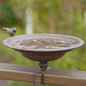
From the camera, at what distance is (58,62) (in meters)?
2.87

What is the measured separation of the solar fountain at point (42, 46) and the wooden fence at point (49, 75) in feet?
0.19

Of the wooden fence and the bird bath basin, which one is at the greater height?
the bird bath basin

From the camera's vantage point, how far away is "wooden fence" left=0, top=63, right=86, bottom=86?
173cm

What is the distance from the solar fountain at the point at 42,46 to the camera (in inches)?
63.3

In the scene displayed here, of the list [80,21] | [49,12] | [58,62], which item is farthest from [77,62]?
[49,12]

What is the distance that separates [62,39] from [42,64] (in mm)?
301

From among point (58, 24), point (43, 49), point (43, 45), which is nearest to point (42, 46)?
point (43, 45)

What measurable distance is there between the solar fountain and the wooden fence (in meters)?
0.06

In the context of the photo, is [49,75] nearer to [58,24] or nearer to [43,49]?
[43,49]

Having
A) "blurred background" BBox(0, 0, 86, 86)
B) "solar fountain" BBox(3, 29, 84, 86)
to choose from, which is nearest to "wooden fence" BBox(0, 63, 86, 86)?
"solar fountain" BBox(3, 29, 84, 86)

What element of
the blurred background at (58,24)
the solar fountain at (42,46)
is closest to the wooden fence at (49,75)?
the solar fountain at (42,46)

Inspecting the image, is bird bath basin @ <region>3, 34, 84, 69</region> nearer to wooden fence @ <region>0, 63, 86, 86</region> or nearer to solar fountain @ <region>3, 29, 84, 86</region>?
solar fountain @ <region>3, 29, 84, 86</region>

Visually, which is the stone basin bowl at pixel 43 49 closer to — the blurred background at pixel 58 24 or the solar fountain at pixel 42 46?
the solar fountain at pixel 42 46

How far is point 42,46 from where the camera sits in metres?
1.77
